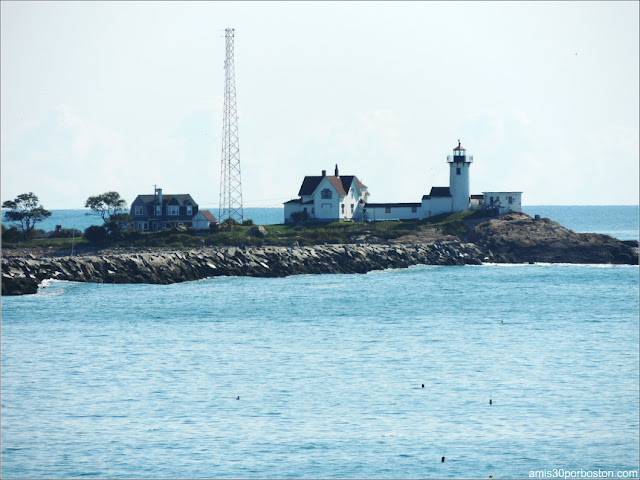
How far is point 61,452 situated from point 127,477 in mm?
3373

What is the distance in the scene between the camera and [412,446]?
98.2 feet

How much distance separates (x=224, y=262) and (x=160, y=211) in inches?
1383

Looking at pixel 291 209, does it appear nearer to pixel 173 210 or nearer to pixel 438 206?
pixel 173 210

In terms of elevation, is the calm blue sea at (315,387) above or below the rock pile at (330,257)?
below

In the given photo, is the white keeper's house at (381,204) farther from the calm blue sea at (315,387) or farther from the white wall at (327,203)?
the calm blue sea at (315,387)

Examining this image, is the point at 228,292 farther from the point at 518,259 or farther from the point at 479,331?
the point at 518,259

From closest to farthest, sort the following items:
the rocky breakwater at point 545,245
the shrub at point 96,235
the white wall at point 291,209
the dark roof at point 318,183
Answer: the shrub at point 96,235 < the rocky breakwater at point 545,245 < the dark roof at point 318,183 < the white wall at point 291,209

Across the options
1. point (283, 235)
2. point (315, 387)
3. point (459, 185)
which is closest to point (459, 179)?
point (459, 185)

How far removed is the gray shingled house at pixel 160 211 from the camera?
120 metres

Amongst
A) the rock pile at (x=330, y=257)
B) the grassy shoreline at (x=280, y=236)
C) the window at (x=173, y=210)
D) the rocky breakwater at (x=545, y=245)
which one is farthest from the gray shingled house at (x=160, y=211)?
the rocky breakwater at (x=545, y=245)

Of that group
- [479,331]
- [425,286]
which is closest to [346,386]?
[479,331]

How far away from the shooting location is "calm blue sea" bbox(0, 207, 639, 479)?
2864 cm

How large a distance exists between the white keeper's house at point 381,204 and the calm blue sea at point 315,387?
161 feet

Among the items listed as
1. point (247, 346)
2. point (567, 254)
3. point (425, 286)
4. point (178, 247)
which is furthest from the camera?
point (567, 254)
